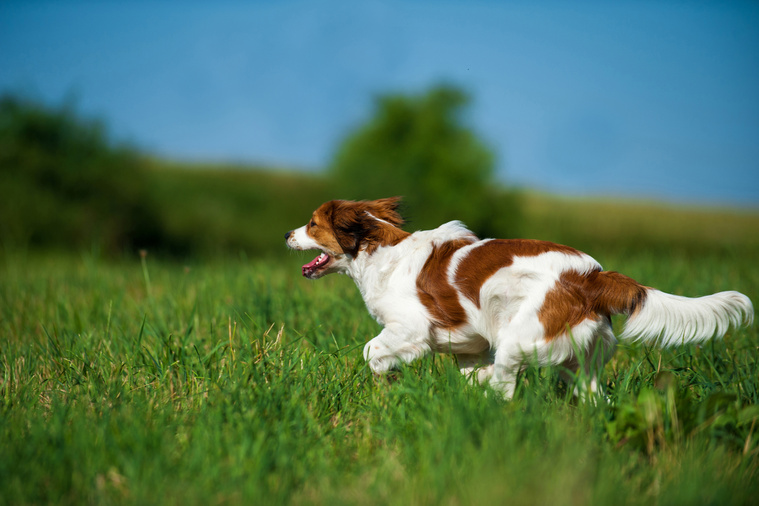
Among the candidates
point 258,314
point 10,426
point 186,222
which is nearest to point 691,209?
point 186,222

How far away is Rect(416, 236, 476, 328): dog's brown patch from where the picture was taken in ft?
11.7

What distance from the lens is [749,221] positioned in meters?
26.7

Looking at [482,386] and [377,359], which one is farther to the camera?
[377,359]

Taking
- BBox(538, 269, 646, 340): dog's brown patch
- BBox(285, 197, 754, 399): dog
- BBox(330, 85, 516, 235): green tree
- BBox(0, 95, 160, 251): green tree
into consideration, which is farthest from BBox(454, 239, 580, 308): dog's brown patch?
BBox(0, 95, 160, 251): green tree

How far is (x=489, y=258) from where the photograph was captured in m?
3.50

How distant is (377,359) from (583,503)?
1.69 meters

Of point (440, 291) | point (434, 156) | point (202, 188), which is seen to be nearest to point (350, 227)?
point (440, 291)

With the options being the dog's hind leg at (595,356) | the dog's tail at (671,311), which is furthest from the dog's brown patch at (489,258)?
the dog's hind leg at (595,356)

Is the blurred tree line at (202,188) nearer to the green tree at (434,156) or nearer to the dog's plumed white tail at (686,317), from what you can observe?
the green tree at (434,156)

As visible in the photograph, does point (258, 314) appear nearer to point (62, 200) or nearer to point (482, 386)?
point (482, 386)

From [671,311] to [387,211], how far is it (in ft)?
6.82

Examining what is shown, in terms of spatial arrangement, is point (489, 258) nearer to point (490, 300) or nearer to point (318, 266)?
point (490, 300)

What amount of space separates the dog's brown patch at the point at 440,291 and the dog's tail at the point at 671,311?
845mm

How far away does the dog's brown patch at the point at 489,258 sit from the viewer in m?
3.40
